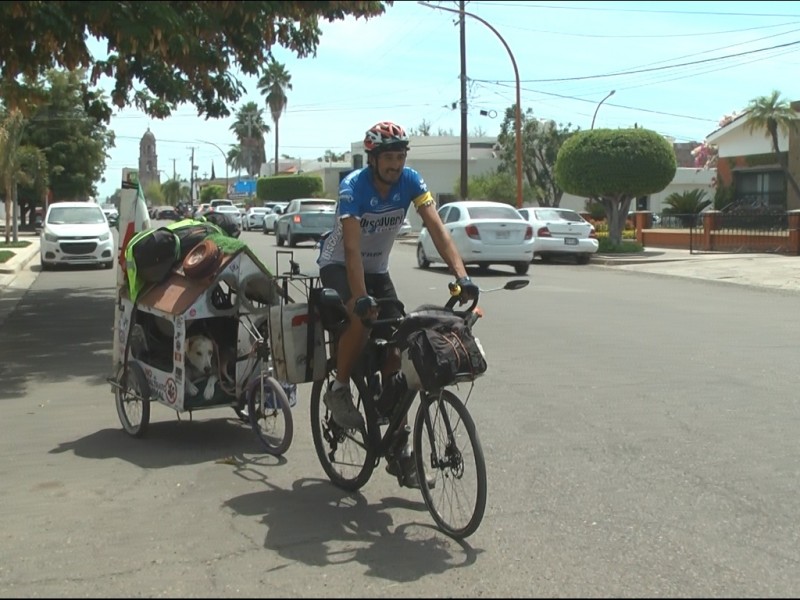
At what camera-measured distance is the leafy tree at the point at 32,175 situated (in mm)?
33075

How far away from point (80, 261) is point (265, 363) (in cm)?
1828

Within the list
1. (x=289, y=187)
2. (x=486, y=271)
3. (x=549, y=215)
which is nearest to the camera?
(x=486, y=271)

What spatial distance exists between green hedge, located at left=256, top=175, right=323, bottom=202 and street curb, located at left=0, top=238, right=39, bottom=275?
39.0 metres

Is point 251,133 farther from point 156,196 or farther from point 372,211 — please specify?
point 372,211

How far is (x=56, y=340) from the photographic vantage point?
12.0 metres

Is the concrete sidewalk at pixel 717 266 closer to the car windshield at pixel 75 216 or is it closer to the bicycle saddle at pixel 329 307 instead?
the car windshield at pixel 75 216

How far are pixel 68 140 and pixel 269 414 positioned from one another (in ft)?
139

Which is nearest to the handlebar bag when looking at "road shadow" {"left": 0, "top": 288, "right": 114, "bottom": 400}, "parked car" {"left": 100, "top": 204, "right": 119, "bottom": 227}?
"road shadow" {"left": 0, "top": 288, "right": 114, "bottom": 400}

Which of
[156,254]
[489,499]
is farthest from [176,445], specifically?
[489,499]

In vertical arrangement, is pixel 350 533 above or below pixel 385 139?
below

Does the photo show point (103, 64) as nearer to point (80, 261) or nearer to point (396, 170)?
point (396, 170)

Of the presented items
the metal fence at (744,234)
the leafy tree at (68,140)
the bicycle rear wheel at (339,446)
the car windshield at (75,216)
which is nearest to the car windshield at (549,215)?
the metal fence at (744,234)

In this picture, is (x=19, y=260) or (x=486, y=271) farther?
(x=19, y=260)

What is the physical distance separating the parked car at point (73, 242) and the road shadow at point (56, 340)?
18.6ft
